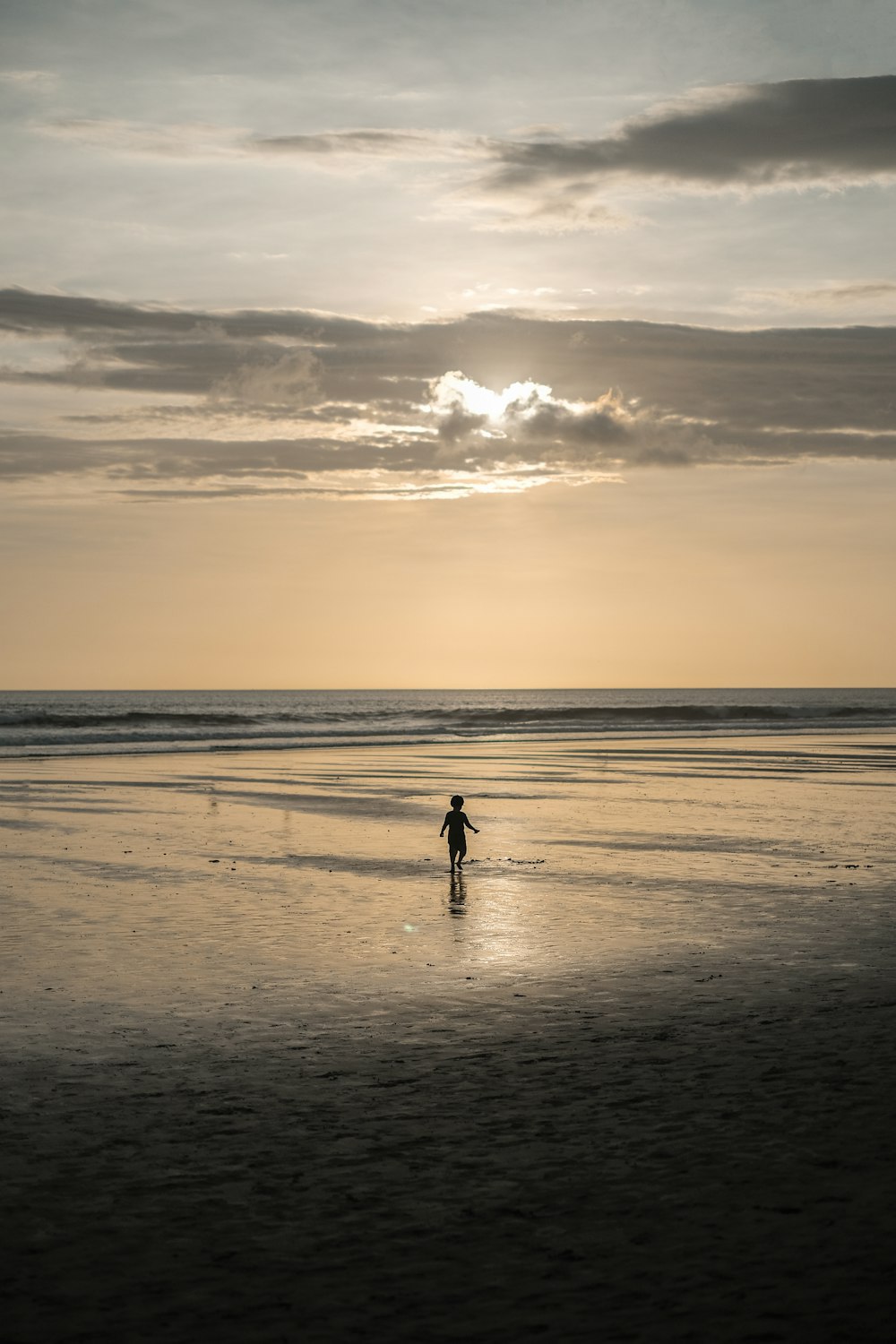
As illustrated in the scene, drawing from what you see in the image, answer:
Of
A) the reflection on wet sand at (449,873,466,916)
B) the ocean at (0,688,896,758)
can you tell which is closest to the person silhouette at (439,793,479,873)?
the reflection on wet sand at (449,873,466,916)

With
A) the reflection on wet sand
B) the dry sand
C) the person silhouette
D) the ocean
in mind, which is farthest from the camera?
the ocean

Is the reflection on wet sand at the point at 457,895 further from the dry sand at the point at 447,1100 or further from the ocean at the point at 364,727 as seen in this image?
the ocean at the point at 364,727

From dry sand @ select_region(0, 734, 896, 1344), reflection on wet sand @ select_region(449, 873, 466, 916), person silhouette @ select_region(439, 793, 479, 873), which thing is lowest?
dry sand @ select_region(0, 734, 896, 1344)

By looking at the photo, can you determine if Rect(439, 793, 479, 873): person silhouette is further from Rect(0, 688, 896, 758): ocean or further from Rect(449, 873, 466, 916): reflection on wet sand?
Rect(0, 688, 896, 758): ocean

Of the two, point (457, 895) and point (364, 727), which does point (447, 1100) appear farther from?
point (364, 727)

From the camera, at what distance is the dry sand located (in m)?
6.23

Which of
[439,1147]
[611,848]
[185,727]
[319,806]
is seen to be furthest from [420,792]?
[185,727]

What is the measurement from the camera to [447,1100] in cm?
918

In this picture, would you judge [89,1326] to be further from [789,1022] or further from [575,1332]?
[789,1022]

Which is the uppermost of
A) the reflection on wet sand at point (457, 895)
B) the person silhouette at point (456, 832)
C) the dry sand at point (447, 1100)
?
the person silhouette at point (456, 832)

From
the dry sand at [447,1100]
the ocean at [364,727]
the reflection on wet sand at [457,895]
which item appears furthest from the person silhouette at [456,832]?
the ocean at [364,727]

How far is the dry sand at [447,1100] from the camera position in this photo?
6.23m

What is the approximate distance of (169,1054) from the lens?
10461 mm

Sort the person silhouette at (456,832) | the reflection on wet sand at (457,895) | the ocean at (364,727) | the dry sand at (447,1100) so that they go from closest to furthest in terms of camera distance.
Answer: the dry sand at (447,1100)
the reflection on wet sand at (457,895)
the person silhouette at (456,832)
the ocean at (364,727)
